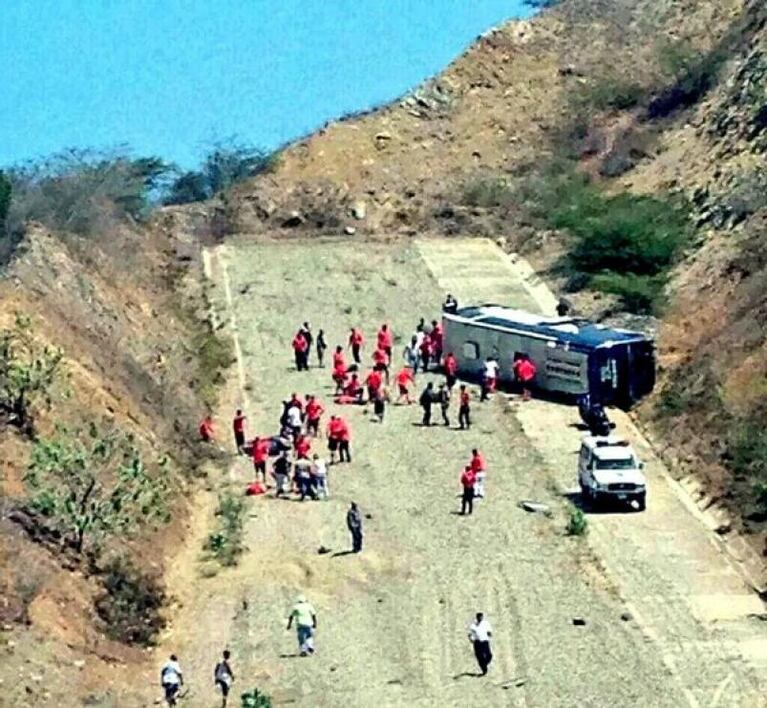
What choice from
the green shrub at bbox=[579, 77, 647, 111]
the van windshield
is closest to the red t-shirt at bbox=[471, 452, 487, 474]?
the van windshield

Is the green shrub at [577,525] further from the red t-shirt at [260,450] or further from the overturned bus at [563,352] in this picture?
the overturned bus at [563,352]

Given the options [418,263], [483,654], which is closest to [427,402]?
[483,654]

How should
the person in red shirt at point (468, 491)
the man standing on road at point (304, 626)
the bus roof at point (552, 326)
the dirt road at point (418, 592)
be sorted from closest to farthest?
the dirt road at point (418, 592) → the man standing on road at point (304, 626) → the person in red shirt at point (468, 491) → the bus roof at point (552, 326)

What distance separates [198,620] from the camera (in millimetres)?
33375

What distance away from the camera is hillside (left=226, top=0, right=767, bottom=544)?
4838 centimetres

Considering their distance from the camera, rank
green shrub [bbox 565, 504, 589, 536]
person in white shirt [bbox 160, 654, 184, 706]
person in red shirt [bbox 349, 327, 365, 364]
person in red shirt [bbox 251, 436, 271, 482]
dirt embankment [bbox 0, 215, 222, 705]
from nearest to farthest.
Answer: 1. person in white shirt [bbox 160, 654, 184, 706]
2. dirt embankment [bbox 0, 215, 222, 705]
3. green shrub [bbox 565, 504, 589, 536]
4. person in red shirt [bbox 251, 436, 271, 482]
5. person in red shirt [bbox 349, 327, 365, 364]

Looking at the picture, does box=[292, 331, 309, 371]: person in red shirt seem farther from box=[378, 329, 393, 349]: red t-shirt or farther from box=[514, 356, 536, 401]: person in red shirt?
box=[514, 356, 536, 401]: person in red shirt

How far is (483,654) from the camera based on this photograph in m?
30.8

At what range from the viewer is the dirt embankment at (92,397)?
29.8 metres

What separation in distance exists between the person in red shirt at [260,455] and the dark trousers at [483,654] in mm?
10184

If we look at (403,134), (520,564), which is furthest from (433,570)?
(403,134)

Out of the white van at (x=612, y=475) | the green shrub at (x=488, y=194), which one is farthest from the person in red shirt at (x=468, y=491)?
the green shrub at (x=488, y=194)

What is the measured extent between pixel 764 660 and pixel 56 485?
34.3ft

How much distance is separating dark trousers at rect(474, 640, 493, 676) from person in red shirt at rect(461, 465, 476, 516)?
768 centimetres
